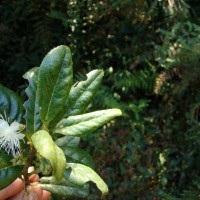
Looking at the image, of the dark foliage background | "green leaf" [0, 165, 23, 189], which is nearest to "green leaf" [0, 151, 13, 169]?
"green leaf" [0, 165, 23, 189]

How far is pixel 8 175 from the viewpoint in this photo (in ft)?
4.39

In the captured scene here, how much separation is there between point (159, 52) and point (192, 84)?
0.32 m

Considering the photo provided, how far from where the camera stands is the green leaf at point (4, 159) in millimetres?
1355

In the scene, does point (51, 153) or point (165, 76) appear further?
point (165, 76)

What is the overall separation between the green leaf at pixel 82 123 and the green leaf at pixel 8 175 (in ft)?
0.54

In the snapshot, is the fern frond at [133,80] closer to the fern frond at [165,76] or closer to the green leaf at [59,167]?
the fern frond at [165,76]

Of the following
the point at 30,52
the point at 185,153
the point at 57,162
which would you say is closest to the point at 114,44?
the point at 30,52

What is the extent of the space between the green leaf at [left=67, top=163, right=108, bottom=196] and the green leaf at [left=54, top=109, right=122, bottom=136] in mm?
108

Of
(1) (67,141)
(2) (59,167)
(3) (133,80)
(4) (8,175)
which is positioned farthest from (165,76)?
(2) (59,167)

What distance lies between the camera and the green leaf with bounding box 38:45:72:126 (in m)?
1.31

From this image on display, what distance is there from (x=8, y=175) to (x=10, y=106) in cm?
26

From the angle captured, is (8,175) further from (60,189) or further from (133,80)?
(133,80)

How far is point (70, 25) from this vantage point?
334 cm

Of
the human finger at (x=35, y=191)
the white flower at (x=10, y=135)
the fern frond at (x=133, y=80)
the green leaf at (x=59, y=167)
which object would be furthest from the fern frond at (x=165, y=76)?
the green leaf at (x=59, y=167)
